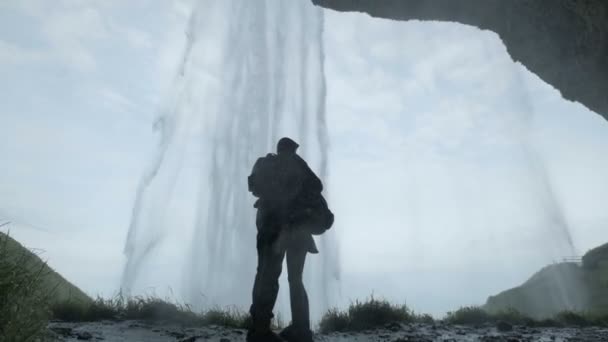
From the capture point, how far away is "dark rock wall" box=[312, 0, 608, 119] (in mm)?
7504

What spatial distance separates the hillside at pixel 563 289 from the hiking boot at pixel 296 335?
44.0 feet

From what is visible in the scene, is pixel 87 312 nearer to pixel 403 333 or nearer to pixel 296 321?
pixel 296 321

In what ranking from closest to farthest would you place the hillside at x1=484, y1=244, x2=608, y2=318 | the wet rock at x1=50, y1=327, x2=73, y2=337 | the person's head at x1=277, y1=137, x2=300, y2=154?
the wet rock at x1=50, y1=327, x2=73, y2=337
the person's head at x1=277, y1=137, x2=300, y2=154
the hillside at x1=484, y1=244, x2=608, y2=318

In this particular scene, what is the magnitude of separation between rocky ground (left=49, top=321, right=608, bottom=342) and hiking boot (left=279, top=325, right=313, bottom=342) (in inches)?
26.2

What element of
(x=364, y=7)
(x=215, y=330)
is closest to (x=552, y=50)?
(x=364, y=7)

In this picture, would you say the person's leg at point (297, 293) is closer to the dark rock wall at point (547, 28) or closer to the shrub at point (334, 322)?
the shrub at point (334, 322)

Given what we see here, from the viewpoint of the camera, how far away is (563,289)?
18.7 meters

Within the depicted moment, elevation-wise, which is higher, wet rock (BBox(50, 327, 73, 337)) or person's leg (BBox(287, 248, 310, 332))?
person's leg (BBox(287, 248, 310, 332))

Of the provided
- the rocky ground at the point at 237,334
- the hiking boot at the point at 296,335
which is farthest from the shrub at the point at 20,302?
the hiking boot at the point at 296,335

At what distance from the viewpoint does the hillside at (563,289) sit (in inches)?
653

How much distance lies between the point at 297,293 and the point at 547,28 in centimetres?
739

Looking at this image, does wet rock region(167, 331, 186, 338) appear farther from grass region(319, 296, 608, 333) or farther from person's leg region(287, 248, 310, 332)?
grass region(319, 296, 608, 333)

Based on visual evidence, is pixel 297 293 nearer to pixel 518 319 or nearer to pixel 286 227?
pixel 286 227

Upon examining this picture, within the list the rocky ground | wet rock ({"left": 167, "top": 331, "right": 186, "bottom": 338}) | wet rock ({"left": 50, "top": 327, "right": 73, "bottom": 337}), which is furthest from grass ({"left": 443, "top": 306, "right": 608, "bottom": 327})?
wet rock ({"left": 50, "top": 327, "right": 73, "bottom": 337})
